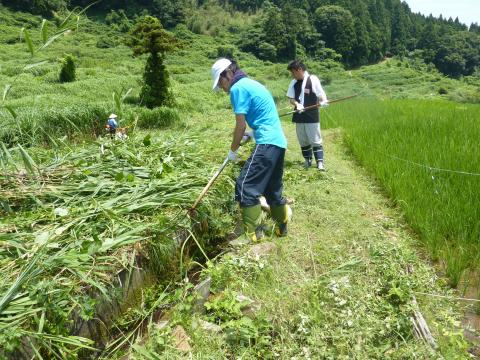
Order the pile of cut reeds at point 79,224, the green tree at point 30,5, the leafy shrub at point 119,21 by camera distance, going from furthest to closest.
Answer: the leafy shrub at point 119,21
the green tree at point 30,5
the pile of cut reeds at point 79,224

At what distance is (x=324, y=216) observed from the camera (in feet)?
10.7

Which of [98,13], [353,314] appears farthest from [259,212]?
[98,13]

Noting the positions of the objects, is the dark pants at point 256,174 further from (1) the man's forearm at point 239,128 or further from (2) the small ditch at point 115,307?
(2) the small ditch at point 115,307

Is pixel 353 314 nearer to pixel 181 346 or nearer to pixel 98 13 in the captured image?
pixel 181 346

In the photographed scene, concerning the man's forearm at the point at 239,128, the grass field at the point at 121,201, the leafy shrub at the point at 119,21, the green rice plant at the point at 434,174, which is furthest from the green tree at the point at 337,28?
the man's forearm at the point at 239,128

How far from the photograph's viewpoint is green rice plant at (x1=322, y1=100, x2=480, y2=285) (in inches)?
105

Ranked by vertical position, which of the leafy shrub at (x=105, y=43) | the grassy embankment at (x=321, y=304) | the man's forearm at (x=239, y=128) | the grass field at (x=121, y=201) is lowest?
the grassy embankment at (x=321, y=304)

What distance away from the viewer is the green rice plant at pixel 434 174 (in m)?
2.67

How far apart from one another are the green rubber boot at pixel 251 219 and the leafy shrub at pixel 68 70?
14586 mm

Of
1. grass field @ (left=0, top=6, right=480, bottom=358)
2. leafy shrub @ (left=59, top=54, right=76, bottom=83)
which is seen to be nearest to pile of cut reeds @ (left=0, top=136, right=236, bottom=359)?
grass field @ (left=0, top=6, right=480, bottom=358)

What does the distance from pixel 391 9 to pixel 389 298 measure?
6846 cm

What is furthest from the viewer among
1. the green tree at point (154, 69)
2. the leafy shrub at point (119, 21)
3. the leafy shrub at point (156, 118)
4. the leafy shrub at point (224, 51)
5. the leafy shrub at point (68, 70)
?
the leafy shrub at point (119, 21)

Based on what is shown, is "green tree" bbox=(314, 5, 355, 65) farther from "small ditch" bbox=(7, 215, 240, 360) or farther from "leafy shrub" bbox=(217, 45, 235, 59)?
"small ditch" bbox=(7, 215, 240, 360)

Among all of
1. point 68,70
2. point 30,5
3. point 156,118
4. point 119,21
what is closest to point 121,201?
point 156,118
